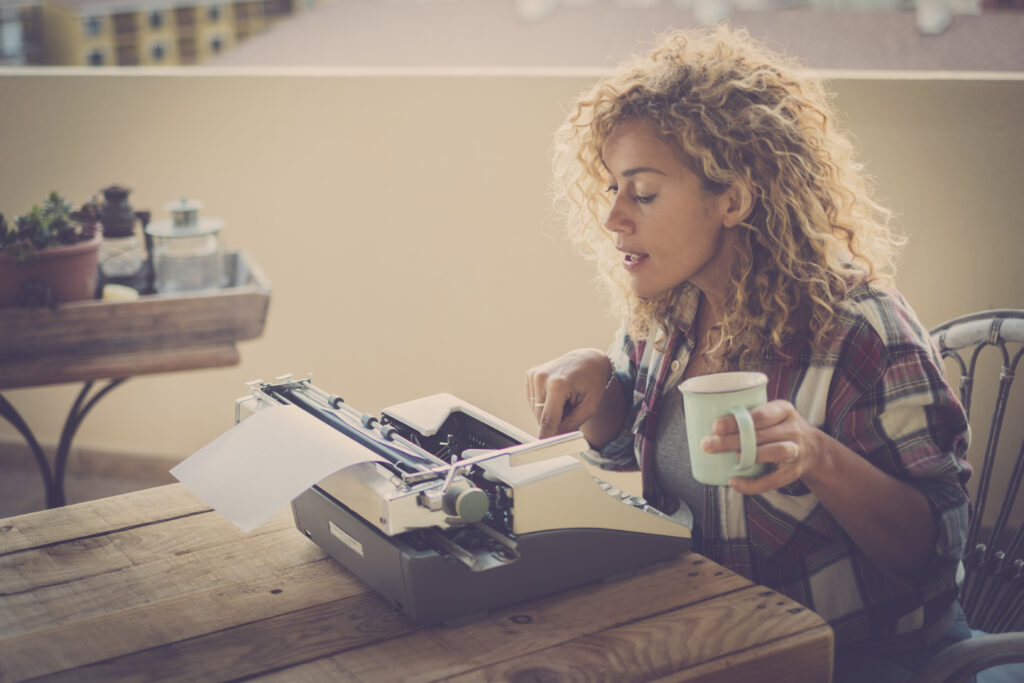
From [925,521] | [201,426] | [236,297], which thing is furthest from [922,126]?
[201,426]

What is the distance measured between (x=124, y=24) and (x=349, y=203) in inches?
472

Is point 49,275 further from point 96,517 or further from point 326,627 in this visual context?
point 326,627

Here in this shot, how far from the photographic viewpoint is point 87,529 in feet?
3.94

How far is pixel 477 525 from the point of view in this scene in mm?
994

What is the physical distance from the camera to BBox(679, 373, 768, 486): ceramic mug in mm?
924

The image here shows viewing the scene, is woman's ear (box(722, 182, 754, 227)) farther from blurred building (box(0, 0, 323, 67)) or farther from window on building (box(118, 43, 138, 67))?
window on building (box(118, 43, 138, 67))

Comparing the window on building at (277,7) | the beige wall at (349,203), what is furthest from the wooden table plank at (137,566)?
the window on building at (277,7)

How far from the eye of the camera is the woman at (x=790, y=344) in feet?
3.76

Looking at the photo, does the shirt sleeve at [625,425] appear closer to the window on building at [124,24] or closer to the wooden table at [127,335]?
the wooden table at [127,335]

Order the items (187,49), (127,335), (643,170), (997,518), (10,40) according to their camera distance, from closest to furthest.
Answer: (643,170) < (997,518) < (127,335) < (10,40) < (187,49)

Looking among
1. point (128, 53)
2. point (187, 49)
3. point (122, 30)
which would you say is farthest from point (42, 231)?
point (187, 49)

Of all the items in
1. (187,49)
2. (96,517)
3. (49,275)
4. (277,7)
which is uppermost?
(277,7)

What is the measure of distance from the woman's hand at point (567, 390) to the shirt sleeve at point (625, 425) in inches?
2.9

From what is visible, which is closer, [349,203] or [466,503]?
[466,503]
